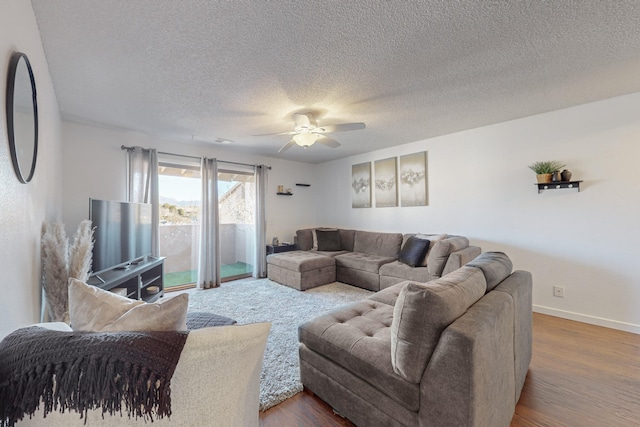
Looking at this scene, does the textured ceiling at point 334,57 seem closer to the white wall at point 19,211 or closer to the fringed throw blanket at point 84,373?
the white wall at point 19,211

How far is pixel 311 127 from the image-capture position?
2.77m

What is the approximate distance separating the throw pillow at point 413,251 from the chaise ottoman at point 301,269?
1222 millimetres

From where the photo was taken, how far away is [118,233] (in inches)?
107

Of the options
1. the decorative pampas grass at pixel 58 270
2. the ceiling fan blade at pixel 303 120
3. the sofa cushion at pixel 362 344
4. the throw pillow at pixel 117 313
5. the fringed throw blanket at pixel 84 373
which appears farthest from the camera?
the ceiling fan blade at pixel 303 120

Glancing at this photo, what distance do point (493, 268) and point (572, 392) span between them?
3.50 ft

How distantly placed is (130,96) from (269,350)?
2806mm

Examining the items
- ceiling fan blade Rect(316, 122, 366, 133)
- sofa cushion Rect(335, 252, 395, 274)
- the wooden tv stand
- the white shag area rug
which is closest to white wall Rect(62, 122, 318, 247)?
the wooden tv stand

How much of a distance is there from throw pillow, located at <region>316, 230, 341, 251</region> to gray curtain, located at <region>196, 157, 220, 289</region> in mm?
1890

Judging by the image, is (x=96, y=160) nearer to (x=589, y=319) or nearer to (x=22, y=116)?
(x=22, y=116)

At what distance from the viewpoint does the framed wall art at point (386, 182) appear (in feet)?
14.9

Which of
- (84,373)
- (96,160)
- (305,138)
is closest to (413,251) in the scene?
(305,138)

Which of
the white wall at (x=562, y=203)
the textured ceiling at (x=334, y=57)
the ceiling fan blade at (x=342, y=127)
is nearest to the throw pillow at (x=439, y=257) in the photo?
the white wall at (x=562, y=203)

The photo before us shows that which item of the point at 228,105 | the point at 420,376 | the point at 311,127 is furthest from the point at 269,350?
the point at 228,105

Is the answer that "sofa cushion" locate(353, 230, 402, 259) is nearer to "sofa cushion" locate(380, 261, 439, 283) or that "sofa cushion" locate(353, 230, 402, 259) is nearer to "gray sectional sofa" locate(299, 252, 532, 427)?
"sofa cushion" locate(380, 261, 439, 283)
